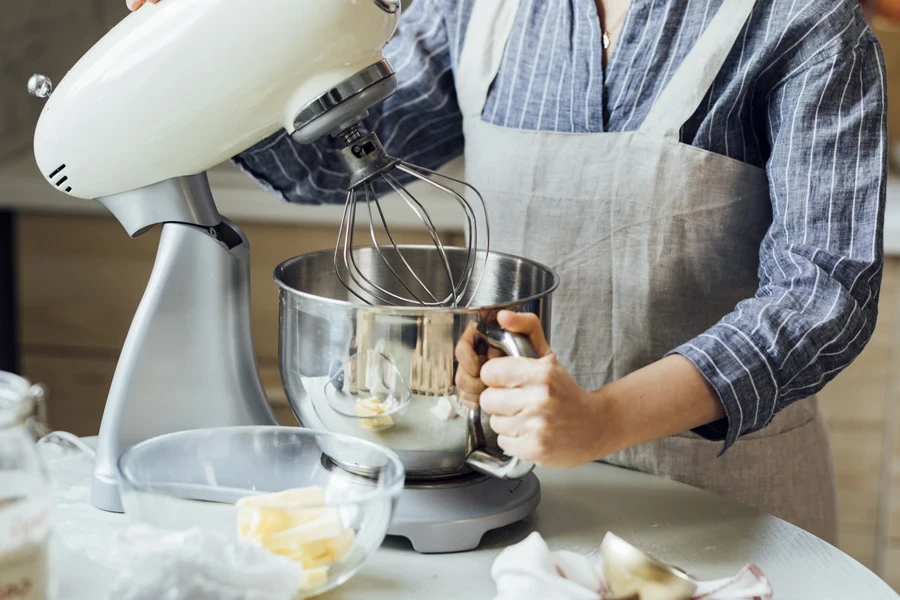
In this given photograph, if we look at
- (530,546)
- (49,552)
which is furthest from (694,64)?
(49,552)

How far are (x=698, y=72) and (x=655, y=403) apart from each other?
12.0 inches

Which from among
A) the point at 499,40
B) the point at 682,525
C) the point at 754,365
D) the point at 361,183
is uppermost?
the point at 499,40

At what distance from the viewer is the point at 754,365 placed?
0.69 meters

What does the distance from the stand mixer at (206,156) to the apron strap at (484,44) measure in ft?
0.75

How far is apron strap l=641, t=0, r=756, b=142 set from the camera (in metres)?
0.81

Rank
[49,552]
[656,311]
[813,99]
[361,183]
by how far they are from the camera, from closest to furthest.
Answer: [49,552], [361,183], [813,99], [656,311]

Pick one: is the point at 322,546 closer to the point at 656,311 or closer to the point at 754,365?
the point at 754,365

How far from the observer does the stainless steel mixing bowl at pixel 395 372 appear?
2.02 ft

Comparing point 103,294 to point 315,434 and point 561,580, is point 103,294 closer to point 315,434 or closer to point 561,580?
point 315,434

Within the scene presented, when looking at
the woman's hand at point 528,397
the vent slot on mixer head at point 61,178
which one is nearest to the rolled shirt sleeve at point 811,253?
the woman's hand at point 528,397

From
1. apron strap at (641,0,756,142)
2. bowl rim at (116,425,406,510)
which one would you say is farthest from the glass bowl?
apron strap at (641,0,756,142)

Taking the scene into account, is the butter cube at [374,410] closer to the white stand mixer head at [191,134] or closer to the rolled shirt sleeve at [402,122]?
the white stand mixer head at [191,134]

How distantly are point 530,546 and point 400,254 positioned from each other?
267 millimetres

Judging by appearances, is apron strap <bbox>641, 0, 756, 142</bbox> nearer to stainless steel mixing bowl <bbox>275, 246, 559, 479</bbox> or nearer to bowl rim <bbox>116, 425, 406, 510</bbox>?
stainless steel mixing bowl <bbox>275, 246, 559, 479</bbox>
